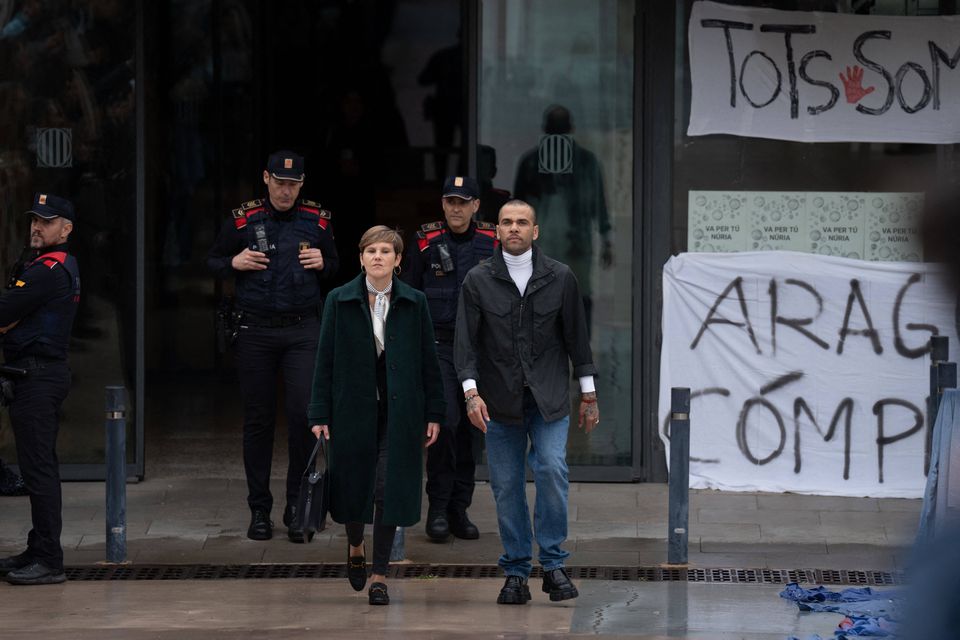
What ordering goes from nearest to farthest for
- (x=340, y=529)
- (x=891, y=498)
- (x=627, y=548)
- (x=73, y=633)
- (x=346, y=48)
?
(x=73, y=633)
(x=627, y=548)
(x=340, y=529)
(x=891, y=498)
(x=346, y=48)

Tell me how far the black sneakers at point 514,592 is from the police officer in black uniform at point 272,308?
177 cm

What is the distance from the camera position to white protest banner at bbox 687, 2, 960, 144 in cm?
1004

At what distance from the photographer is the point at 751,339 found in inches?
400

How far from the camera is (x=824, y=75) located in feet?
33.0

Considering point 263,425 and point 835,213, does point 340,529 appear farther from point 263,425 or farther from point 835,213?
point 835,213

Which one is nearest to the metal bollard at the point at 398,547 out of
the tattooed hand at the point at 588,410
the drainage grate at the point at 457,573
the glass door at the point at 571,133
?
the drainage grate at the point at 457,573

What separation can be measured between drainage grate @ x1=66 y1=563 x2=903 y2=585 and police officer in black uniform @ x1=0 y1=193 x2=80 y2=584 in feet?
0.94

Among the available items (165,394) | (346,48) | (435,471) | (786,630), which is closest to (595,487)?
(435,471)

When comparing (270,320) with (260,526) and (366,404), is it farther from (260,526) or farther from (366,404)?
(366,404)

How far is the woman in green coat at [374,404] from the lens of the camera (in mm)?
7406

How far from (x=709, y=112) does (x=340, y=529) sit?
3405 millimetres

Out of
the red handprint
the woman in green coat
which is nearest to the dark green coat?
the woman in green coat

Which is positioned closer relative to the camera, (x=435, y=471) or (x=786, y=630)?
(x=786, y=630)

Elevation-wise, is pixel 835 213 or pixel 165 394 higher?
pixel 835 213
